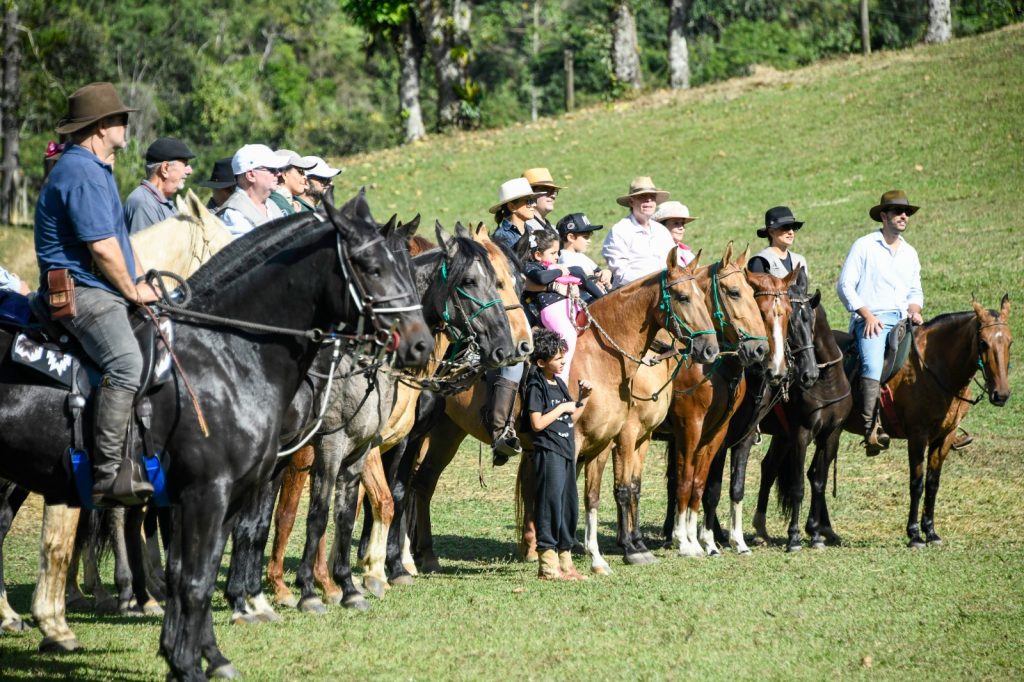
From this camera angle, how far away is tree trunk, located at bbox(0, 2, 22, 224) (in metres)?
35.0

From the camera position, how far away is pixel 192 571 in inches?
271

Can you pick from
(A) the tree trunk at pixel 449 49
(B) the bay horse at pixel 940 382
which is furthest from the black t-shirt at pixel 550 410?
(A) the tree trunk at pixel 449 49

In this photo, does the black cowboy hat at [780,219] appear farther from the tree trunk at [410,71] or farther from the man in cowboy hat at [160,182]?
the tree trunk at [410,71]

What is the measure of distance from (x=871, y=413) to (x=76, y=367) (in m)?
9.42

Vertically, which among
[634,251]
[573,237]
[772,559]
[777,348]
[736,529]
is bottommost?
[772,559]

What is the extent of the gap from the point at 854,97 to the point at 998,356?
2442 centimetres

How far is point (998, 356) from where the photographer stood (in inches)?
520

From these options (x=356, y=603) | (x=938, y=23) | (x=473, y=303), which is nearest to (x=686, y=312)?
(x=473, y=303)

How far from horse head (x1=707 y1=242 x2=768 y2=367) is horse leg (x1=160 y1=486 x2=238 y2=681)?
6210mm

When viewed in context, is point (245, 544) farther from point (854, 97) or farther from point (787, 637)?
point (854, 97)

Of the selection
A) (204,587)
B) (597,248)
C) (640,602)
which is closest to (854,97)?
(597,248)

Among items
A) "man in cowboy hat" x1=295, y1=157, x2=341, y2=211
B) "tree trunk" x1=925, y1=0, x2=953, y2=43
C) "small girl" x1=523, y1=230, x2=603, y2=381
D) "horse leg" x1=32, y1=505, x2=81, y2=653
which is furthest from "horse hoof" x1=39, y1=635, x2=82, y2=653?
"tree trunk" x1=925, y1=0, x2=953, y2=43

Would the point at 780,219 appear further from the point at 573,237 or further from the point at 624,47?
the point at 624,47

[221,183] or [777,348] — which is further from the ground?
[221,183]
